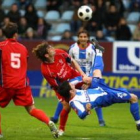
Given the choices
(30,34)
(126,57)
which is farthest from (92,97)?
(30,34)

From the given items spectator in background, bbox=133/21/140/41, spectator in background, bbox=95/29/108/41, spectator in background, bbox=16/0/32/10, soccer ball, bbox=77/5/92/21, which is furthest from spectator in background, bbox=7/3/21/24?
soccer ball, bbox=77/5/92/21

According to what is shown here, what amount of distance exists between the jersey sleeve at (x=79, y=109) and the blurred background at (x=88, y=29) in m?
9.51

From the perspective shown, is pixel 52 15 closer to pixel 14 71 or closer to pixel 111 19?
pixel 111 19

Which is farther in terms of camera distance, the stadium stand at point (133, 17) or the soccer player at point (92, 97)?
the stadium stand at point (133, 17)

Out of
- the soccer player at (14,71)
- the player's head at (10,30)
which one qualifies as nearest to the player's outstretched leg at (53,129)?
the soccer player at (14,71)

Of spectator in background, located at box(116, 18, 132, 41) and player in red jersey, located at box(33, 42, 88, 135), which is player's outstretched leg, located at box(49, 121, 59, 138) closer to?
player in red jersey, located at box(33, 42, 88, 135)

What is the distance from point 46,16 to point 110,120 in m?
10.1

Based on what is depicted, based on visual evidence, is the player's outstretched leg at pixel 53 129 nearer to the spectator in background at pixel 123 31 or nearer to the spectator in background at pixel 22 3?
the spectator in background at pixel 123 31

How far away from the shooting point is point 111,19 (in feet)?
73.0

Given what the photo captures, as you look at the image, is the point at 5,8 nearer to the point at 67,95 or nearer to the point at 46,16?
the point at 46,16

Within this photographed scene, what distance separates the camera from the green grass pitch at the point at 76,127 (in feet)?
36.6

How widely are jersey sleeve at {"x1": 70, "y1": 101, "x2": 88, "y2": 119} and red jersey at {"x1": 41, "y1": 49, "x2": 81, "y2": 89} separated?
3.93 ft

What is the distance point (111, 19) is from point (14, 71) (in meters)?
12.0

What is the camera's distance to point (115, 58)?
19.8 m
